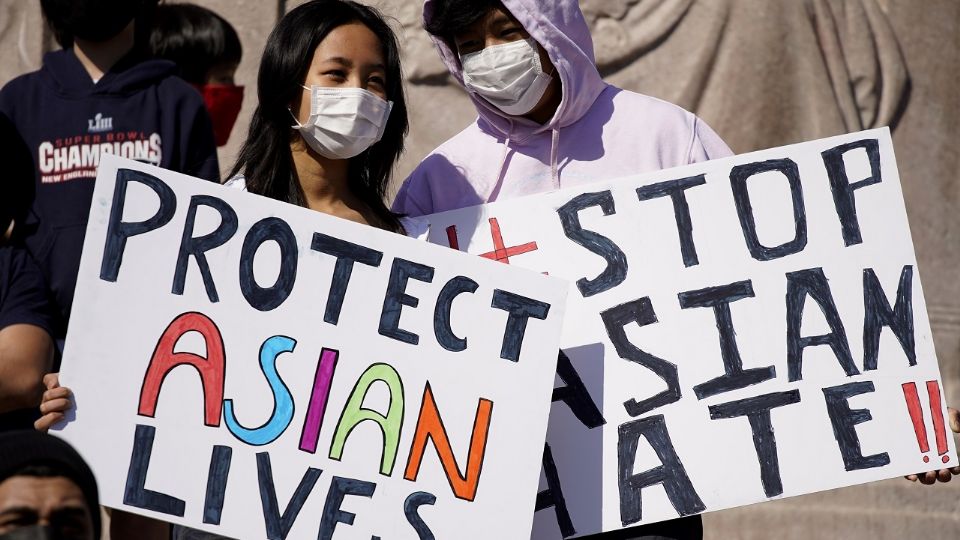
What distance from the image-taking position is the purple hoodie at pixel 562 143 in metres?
3.99

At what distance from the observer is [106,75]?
4684 mm

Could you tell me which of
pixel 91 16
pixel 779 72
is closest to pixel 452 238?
pixel 91 16

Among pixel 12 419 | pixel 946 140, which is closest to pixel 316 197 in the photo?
pixel 12 419

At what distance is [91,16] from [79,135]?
1.21 feet

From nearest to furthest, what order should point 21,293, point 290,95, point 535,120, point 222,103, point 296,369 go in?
point 296,369 < point 290,95 < point 535,120 < point 21,293 < point 222,103

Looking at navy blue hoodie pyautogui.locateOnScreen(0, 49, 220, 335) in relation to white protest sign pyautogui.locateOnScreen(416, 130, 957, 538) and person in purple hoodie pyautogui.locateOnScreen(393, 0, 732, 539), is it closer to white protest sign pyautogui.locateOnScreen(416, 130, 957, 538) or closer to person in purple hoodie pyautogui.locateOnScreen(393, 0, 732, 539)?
person in purple hoodie pyautogui.locateOnScreen(393, 0, 732, 539)

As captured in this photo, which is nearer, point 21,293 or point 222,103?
point 21,293

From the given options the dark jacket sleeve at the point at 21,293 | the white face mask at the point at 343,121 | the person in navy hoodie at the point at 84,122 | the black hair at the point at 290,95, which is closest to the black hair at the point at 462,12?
the black hair at the point at 290,95

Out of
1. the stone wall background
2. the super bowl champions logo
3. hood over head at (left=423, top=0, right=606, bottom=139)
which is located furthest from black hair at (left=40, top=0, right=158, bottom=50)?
the stone wall background

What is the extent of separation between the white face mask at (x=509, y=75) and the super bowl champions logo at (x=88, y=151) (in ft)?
3.53

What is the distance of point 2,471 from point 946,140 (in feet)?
15.8

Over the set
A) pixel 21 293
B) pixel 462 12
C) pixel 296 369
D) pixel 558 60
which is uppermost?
pixel 462 12

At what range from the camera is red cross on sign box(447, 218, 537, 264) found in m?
3.91

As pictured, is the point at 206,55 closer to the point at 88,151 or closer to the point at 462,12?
A: the point at 88,151
